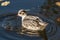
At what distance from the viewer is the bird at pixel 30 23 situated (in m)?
6.07

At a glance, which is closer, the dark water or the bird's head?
the dark water

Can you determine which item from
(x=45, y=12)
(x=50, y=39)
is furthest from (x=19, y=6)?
(x=50, y=39)

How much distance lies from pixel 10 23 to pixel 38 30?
0.78 meters

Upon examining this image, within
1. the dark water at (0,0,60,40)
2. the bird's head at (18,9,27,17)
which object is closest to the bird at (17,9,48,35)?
the bird's head at (18,9,27,17)

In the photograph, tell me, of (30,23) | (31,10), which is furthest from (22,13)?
(30,23)

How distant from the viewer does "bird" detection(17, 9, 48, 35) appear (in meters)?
6.07

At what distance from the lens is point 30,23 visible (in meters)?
6.36

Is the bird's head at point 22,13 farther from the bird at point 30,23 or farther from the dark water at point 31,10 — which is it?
the dark water at point 31,10

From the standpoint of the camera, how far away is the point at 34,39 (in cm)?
577

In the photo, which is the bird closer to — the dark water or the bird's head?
the bird's head

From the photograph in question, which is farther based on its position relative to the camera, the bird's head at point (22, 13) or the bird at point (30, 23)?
the bird's head at point (22, 13)

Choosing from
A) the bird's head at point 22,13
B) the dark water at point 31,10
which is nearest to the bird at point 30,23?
the bird's head at point 22,13

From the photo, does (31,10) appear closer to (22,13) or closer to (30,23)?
(22,13)

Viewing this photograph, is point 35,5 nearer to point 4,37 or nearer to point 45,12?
point 45,12
